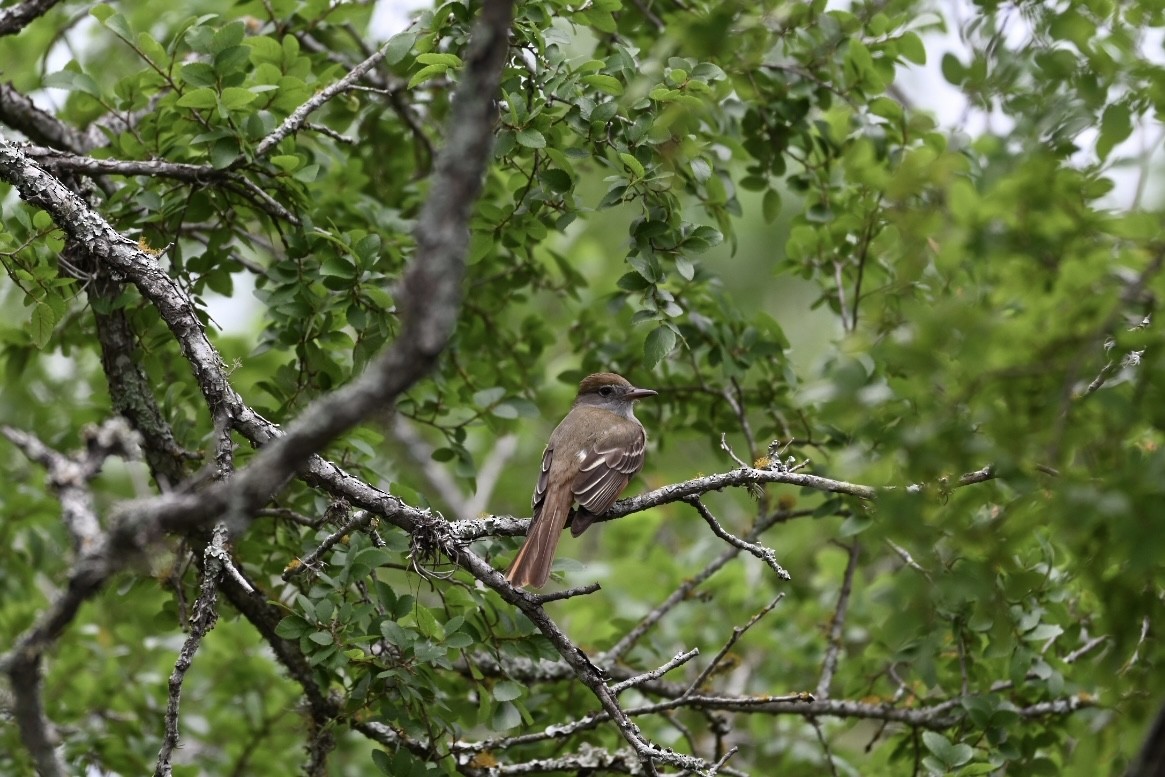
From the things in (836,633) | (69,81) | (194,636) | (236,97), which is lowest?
(194,636)

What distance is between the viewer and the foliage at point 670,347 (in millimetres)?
2891

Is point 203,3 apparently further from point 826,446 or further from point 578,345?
point 826,446

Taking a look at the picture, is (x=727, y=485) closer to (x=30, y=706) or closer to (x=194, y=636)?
(x=194, y=636)

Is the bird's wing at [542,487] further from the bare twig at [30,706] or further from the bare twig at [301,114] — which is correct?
the bare twig at [30,706]

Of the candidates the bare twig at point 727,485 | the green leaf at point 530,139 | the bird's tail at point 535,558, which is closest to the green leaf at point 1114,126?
the bare twig at point 727,485

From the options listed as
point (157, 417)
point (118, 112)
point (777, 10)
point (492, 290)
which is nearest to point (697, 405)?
point (492, 290)

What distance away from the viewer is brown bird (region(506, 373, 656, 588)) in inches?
202

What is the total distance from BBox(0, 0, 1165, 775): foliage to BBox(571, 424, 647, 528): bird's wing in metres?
0.42

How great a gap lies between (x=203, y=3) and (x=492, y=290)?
3.01 meters

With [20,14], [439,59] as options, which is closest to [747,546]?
[439,59]

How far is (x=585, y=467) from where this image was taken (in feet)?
20.3

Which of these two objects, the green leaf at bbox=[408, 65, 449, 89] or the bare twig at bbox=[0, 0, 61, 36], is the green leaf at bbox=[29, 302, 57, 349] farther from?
the green leaf at bbox=[408, 65, 449, 89]

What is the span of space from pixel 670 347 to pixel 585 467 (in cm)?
129

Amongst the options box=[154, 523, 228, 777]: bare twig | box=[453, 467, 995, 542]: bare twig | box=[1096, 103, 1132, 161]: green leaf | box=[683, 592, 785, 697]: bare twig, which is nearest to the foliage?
box=[1096, 103, 1132, 161]: green leaf
